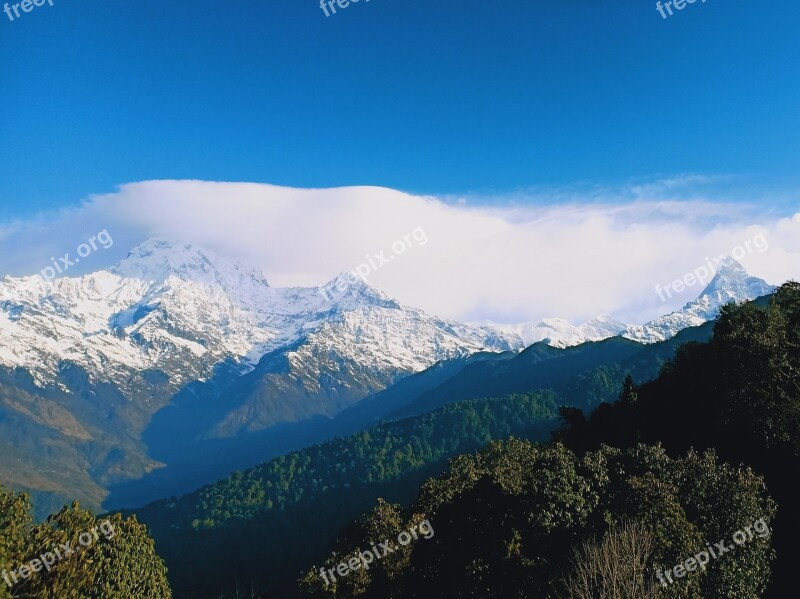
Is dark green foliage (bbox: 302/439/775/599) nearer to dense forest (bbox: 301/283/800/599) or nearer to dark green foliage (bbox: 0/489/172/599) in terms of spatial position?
A: dense forest (bbox: 301/283/800/599)

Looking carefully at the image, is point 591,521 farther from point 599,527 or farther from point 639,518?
point 639,518

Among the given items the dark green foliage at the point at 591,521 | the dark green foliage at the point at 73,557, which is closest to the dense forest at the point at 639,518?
the dark green foliage at the point at 591,521

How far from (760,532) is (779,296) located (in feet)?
140

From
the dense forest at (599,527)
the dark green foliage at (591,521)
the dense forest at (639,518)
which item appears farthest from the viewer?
the dark green foliage at (591,521)

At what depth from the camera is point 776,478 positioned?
5656cm

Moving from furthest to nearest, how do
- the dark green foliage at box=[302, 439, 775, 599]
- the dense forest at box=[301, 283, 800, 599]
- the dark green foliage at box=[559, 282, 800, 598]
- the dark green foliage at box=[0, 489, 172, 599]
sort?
the dark green foliage at box=[559, 282, 800, 598] → the dark green foliage at box=[302, 439, 775, 599] → the dense forest at box=[301, 283, 800, 599] → the dark green foliage at box=[0, 489, 172, 599]

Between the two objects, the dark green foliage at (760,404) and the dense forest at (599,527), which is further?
the dark green foliage at (760,404)

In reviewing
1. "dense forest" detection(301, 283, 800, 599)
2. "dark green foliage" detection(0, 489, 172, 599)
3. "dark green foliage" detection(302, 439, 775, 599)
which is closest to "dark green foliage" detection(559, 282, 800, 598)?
"dense forest" detection(301, 283, 800, 599)

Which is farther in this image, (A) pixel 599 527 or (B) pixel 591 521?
(B) pixel 591 521

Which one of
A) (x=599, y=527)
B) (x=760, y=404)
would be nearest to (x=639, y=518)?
(x=599, y=527)

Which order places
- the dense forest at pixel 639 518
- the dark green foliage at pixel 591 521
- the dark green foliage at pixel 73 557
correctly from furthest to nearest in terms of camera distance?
the dark green foliage at pixel 591 521
the dense forest at pixel 639 518
the dark green foliage at pixel 73 557

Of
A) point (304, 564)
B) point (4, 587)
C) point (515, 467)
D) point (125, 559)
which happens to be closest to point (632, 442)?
point (515, 467)

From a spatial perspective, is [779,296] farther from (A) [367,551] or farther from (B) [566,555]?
(A) [367,551]

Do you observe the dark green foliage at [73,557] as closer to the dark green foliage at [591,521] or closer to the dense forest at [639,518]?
the dense forest at [639,518]
